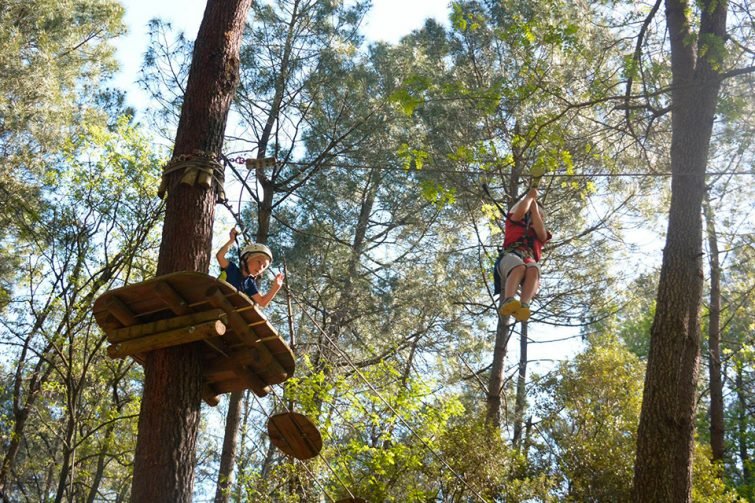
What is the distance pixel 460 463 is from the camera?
344 inches

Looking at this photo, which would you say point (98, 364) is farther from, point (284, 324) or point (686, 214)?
point (686, 214)

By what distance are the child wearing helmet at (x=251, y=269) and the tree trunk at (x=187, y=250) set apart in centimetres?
55

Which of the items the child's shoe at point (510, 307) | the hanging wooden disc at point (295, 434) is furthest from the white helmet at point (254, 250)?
the child's shoe at point (510, 307)

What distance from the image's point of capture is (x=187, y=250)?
4531mm

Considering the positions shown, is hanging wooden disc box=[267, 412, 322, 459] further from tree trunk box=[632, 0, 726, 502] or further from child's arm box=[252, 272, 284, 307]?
tree trunk box=[632, 0, 726, 502]

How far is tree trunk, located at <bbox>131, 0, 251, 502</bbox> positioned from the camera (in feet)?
13.3

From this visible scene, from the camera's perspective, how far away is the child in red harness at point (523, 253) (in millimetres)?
5539

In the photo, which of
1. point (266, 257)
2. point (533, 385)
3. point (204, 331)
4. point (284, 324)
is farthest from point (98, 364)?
point (204, 331)

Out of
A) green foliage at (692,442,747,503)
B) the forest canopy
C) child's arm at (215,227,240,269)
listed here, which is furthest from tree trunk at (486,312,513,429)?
child's arm at (215,227,240,269)

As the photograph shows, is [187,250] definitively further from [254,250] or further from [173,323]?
[254,250]

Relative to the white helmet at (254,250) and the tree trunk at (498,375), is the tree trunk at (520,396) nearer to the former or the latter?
the tree trunk at (498,375)

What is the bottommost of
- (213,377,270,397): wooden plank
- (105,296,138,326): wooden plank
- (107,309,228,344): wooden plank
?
(213,377,270,397): wooden plank

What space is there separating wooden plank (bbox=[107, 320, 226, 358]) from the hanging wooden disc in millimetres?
1738

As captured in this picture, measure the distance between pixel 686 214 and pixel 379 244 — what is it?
872 centimetres
